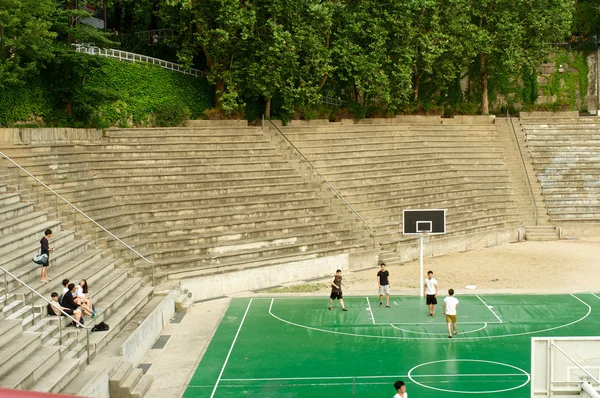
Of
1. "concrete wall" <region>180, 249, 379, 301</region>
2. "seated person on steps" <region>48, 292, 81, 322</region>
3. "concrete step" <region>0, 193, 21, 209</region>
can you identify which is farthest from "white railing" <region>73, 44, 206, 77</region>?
"seated person on steps" <region>48, 292, 81, 322</region>

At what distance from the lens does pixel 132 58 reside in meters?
39.3

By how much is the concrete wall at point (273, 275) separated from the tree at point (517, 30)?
2112 centimetres

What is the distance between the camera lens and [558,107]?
4972 cm

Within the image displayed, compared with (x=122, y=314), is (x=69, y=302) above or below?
above

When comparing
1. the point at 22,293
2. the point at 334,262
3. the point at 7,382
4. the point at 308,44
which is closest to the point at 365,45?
the point at 308,44

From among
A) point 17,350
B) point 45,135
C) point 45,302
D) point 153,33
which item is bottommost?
point 17,350

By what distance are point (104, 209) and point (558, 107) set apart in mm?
32982

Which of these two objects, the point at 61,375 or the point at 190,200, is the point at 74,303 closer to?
the point at 61,375

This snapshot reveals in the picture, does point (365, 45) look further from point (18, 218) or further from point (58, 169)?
point (18, 218)

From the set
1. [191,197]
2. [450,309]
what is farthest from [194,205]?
[450,309]

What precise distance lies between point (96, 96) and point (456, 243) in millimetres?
18374

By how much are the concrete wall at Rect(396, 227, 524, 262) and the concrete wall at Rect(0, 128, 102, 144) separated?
47.8 ft

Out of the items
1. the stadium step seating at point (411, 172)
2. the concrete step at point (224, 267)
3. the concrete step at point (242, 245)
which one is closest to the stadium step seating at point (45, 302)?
the concrete step at point (224, 267)

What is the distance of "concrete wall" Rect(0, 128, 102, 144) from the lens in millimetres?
29516
